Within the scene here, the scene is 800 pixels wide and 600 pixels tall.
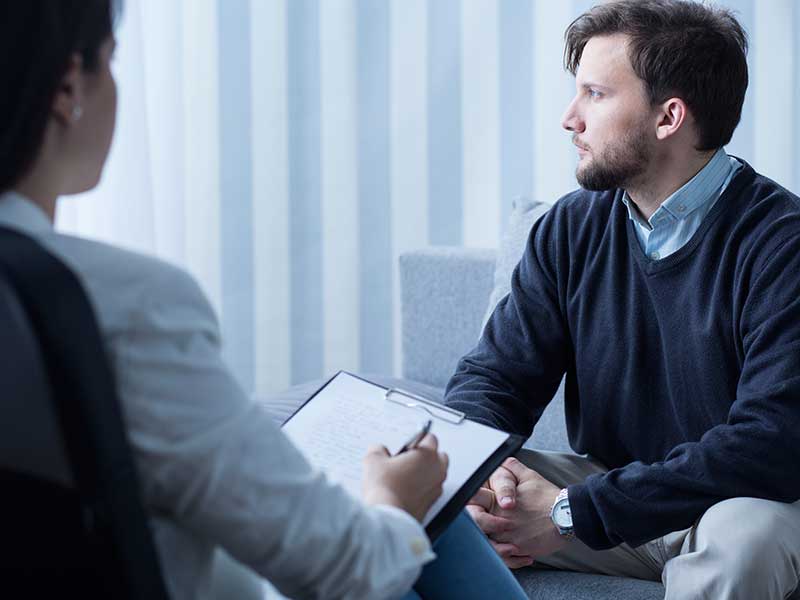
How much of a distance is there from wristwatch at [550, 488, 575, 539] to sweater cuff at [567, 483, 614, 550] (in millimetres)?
10

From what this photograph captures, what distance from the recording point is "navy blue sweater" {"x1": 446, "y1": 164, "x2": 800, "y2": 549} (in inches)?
57.8

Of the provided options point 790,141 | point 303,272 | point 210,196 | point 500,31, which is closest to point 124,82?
point 210,196

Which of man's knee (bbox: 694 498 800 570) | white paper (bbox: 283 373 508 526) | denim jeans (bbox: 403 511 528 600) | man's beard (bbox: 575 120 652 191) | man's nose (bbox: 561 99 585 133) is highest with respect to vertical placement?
man's nose (bbox: 561 99 585 133)

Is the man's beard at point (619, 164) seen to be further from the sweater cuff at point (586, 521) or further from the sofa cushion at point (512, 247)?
the sweater cuff at point (586, 521)

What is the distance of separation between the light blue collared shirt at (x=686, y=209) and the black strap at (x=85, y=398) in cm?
113

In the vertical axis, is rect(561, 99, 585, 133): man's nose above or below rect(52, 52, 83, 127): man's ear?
below

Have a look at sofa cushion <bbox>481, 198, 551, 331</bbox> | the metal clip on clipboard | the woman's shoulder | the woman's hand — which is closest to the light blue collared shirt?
sofa cushion <bbox>481, 198, 551, 331</bbox>

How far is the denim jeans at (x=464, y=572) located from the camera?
3.77ft

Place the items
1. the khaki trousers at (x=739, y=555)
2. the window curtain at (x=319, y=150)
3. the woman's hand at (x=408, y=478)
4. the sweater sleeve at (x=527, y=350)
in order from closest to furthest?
the woman's hand at (x=408, y=478) → the khaki trousers at (x=739, y=555) → the sweater sleeve at (x=527, y=350) → the window curtain at (x=319, y=150)

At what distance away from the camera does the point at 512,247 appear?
2049 millimetres

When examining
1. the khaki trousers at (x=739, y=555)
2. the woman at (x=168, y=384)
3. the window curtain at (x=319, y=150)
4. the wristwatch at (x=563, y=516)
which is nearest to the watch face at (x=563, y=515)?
the wristwatch at (x=563, y=516)

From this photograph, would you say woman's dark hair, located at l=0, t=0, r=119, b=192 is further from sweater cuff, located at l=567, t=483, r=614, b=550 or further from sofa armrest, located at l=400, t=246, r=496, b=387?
sofa armrest, located at l=400, t=246, r=496, b=387

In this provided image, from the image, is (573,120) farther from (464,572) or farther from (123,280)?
(123,280)

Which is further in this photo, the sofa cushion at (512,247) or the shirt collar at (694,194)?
the sofa cushion at (512,247)
